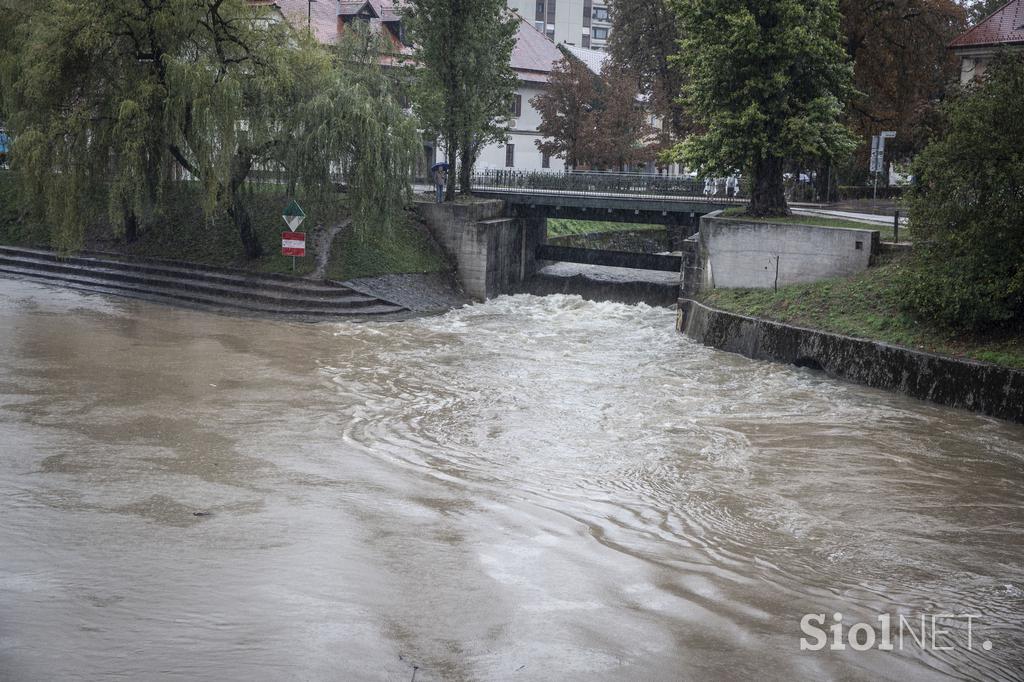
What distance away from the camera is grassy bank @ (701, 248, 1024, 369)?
2056cm

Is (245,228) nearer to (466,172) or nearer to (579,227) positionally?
(466,172)

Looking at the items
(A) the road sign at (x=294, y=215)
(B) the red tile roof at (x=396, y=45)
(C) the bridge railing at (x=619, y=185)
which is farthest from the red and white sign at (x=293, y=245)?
(B) the red tile roof at (x=396, y=45)

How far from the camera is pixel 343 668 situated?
7.82 meters

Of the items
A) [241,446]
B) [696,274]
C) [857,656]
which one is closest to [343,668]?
[857,656]

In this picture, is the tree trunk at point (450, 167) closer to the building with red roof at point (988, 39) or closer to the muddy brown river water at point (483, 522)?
the muddy brown river water at point (483, 522)

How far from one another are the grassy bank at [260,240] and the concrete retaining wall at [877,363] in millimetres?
10568

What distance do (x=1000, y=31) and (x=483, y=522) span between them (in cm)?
3910

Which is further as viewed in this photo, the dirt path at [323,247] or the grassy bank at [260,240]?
the grassy bank at [260,240]

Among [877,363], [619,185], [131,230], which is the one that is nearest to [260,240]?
[131,230]

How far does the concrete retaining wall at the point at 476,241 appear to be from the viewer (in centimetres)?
3559

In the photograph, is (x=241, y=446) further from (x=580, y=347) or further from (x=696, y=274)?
(x=696, y=274)

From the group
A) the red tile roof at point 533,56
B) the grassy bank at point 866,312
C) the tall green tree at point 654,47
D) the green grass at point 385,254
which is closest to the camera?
the grassy bank at point 866,312

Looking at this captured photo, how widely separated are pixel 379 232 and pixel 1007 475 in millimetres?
19582

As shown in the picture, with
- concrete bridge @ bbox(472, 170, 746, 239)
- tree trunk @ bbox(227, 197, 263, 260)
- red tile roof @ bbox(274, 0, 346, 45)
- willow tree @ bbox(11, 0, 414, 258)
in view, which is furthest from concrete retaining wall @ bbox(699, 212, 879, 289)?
red tile roof @ bbox(274, 0, 346, 45)
